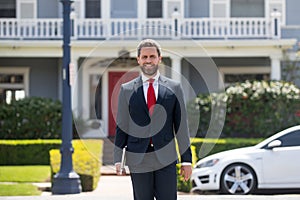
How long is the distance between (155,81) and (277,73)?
16.4 meters

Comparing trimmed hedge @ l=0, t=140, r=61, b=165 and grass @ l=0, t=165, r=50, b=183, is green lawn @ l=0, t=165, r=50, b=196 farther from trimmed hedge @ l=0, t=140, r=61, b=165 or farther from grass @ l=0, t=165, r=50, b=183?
trimmed hedge @ l=0, t=140, r=61, b=165

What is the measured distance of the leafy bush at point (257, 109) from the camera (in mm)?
20359

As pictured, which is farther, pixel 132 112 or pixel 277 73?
pixel 277 73

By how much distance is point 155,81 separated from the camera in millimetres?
6277

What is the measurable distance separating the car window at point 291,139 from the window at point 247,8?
11661 millimetres

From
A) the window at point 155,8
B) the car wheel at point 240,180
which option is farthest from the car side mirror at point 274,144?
the window at point 155,8

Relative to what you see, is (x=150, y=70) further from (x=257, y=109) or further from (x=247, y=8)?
(x=247, y=8)

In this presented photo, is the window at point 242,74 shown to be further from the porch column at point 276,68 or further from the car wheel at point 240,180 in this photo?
the car wheel at point 240,180

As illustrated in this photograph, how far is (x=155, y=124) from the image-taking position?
20.3ft

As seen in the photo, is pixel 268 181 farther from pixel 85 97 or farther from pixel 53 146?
pixel 85 97

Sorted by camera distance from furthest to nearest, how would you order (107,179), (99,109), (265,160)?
(99,109)
(107,179)
(265,160)

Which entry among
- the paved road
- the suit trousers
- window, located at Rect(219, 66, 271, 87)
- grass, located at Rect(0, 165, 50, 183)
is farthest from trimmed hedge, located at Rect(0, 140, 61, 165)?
the suit trousers

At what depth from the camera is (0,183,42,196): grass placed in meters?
12.4

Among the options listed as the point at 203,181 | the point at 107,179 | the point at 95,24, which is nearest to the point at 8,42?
the point at 95,24
